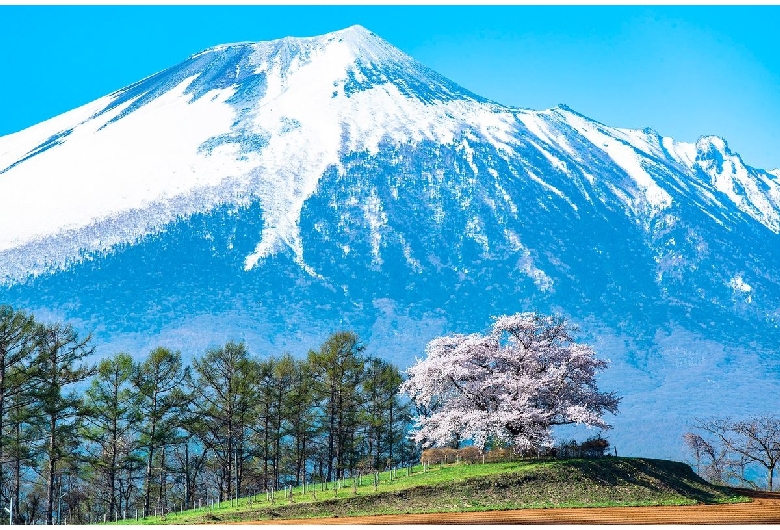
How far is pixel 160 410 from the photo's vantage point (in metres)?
73.1

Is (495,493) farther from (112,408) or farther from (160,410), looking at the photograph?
(112,408)

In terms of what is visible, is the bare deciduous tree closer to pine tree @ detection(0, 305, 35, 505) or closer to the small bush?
the small bush

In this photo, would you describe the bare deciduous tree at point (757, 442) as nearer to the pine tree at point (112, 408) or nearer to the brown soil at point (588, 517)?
the brown soil at point (588, 517)

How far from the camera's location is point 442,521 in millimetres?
48281

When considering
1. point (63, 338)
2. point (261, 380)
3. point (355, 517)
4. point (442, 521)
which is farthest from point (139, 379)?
point (442, 521)

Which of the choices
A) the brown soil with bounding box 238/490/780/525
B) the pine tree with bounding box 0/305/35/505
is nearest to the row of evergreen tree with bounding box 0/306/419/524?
the pine tree with bounding box 0/305/35/505

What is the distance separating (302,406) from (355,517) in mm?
32975

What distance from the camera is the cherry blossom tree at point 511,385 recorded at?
6931 cm

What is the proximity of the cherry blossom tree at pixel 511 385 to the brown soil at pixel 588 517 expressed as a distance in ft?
46.6

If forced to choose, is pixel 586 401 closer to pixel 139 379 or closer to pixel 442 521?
pixel 442 521

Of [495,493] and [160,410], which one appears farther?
[160,410]

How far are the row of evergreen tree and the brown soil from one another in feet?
67.8

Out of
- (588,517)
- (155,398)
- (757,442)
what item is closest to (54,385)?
(155,398)

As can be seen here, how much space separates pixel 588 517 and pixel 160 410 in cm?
3795
